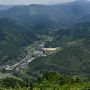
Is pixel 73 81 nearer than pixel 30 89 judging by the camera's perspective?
No

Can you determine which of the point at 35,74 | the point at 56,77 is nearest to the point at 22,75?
the point at 35,74

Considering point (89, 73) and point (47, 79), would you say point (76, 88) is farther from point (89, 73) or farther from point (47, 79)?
point (89, 73)

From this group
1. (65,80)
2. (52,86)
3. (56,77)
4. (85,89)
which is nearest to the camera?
(85,89)

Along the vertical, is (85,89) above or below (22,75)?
below

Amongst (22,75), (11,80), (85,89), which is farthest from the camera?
(22,75)

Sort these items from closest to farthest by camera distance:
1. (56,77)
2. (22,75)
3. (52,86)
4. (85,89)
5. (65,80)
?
1. (85,89)
2. (52,86)
3. (65,80)
4. (56,77)
5. (22,75)

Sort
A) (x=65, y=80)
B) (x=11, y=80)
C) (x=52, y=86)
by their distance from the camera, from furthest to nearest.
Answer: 1. (x=11, y=80)
2. (x=65, y=80)
3. (x=52, y=86)

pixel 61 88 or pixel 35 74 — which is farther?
pixel 35 74

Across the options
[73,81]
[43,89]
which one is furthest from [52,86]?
[73,81]

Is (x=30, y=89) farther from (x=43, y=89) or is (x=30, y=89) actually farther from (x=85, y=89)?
(x=85, y=89)
